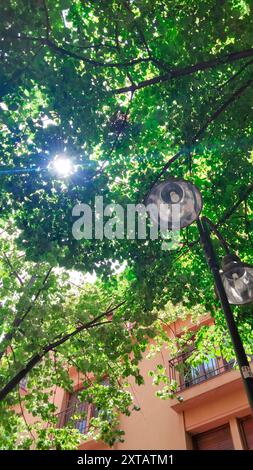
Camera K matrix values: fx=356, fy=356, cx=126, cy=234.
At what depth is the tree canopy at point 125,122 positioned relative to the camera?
562 centimetres

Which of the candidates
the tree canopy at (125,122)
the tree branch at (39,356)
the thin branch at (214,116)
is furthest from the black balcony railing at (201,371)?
the thin branch at (214,116)

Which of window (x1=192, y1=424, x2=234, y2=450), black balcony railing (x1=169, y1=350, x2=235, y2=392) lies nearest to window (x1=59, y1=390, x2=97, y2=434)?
black balcony railing (x1=169, y1=350, x2=235, y2=392)

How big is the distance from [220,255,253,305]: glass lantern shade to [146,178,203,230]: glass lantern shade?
28.6 inches

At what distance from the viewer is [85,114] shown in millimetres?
6098

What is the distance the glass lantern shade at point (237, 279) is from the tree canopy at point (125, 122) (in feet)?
8.52

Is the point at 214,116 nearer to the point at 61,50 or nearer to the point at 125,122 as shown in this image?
the point at 125,122

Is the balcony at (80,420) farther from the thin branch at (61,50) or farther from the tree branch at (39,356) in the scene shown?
the thin branch at (61,50)

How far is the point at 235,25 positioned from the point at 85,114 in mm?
2732

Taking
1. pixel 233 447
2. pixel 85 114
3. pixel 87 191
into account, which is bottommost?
pixel 233 447

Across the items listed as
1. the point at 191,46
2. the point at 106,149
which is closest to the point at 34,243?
the point at 106,149

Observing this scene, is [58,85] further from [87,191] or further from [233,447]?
[233,447]

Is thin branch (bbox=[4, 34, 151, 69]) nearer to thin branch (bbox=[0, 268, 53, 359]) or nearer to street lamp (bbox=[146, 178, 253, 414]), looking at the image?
street lamp (bbox=[146, 178, 253, 414])

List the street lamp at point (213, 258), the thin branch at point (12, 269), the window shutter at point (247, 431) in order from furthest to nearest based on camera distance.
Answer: the window shutter at point (247, 431) < the thin branch at point (12, 269) < the street lamp at point (213, 258)

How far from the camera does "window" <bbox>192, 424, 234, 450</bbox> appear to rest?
10.8m
